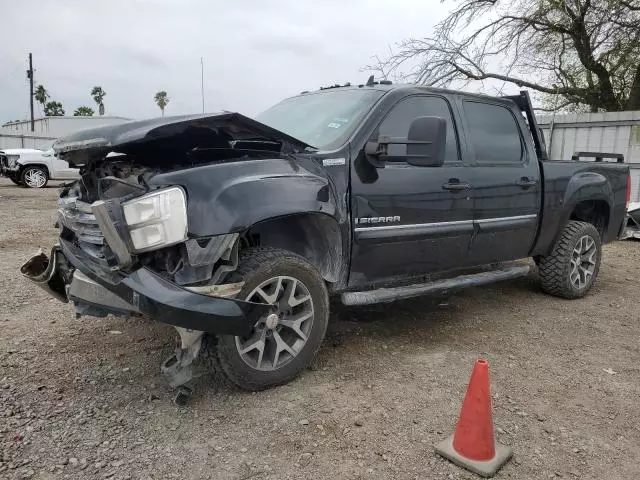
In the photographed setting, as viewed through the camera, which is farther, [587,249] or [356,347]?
[587,249]

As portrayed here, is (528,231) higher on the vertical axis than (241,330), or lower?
higher

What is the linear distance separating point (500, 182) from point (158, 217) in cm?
296

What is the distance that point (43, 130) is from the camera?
40.7 meters

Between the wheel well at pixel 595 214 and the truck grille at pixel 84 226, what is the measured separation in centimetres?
464

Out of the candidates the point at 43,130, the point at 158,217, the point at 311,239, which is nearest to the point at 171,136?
the point at 158,217

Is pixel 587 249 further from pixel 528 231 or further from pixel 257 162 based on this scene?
pixel 257 162

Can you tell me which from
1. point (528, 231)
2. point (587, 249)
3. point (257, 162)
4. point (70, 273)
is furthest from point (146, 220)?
point (587, 249)

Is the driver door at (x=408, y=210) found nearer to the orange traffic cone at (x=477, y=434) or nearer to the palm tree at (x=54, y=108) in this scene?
the orange traffic cone at (x=477, y=434)

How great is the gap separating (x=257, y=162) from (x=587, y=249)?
13.2ft

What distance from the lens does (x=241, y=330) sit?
2.79m

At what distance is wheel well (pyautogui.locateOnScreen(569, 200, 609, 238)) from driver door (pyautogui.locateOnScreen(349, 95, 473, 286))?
2065mm

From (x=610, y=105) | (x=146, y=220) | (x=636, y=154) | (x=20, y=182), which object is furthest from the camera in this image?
(x=610, y=105)

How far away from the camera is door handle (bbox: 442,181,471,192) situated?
159 inches

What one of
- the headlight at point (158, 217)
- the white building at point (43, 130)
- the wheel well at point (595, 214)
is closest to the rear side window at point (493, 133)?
the wheel well at point (595, 214)
